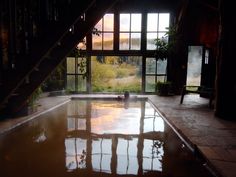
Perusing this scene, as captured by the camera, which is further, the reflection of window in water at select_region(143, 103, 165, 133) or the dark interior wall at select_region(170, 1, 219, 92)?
the dark interior wall at select_region(170, 1, 219, 92)

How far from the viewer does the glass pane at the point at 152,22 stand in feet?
34.6

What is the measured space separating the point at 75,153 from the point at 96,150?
1.13ft

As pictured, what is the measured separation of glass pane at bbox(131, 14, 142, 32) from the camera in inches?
417

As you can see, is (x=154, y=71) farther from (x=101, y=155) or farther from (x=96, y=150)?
(x=101, y=155)

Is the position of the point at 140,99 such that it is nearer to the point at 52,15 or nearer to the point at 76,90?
the point at 76,90

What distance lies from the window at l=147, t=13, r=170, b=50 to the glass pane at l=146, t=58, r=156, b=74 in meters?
0.57

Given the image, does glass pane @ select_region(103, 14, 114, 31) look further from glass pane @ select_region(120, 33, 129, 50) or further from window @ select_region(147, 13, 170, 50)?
window @ select_region(147, 13, 170, 50)

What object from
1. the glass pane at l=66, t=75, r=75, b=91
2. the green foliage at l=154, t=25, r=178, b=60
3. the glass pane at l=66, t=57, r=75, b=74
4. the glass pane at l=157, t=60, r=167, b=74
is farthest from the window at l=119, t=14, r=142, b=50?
the glass pane at l=66, t=75, r=75, b=91

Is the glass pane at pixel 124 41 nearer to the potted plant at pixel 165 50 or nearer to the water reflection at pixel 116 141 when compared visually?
the potted plant at pixel 165 50

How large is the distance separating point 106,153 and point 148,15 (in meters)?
8.31

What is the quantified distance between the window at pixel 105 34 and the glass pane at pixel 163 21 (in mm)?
2186

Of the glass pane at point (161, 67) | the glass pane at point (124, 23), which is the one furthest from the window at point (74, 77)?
the glass pane at point (161, 67)

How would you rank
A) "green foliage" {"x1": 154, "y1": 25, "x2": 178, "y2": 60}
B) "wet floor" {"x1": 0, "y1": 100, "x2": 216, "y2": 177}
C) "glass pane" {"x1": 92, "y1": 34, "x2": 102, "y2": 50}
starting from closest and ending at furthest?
"wet floor" {"x1": 0, "y1": 100, "x2": 216, "y2": 177}
"green foliage" {"x1": 154, "y1": 25, "x2": 178, "y2": 60}
"glass pane" {"x1": 92, "y1": 34, "x2": 102, "y2": 50}

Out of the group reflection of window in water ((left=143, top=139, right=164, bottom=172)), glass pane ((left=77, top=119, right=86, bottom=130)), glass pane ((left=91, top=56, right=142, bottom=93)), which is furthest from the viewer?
glass pane ((left=91, top=56, right=142, bottom=93))
